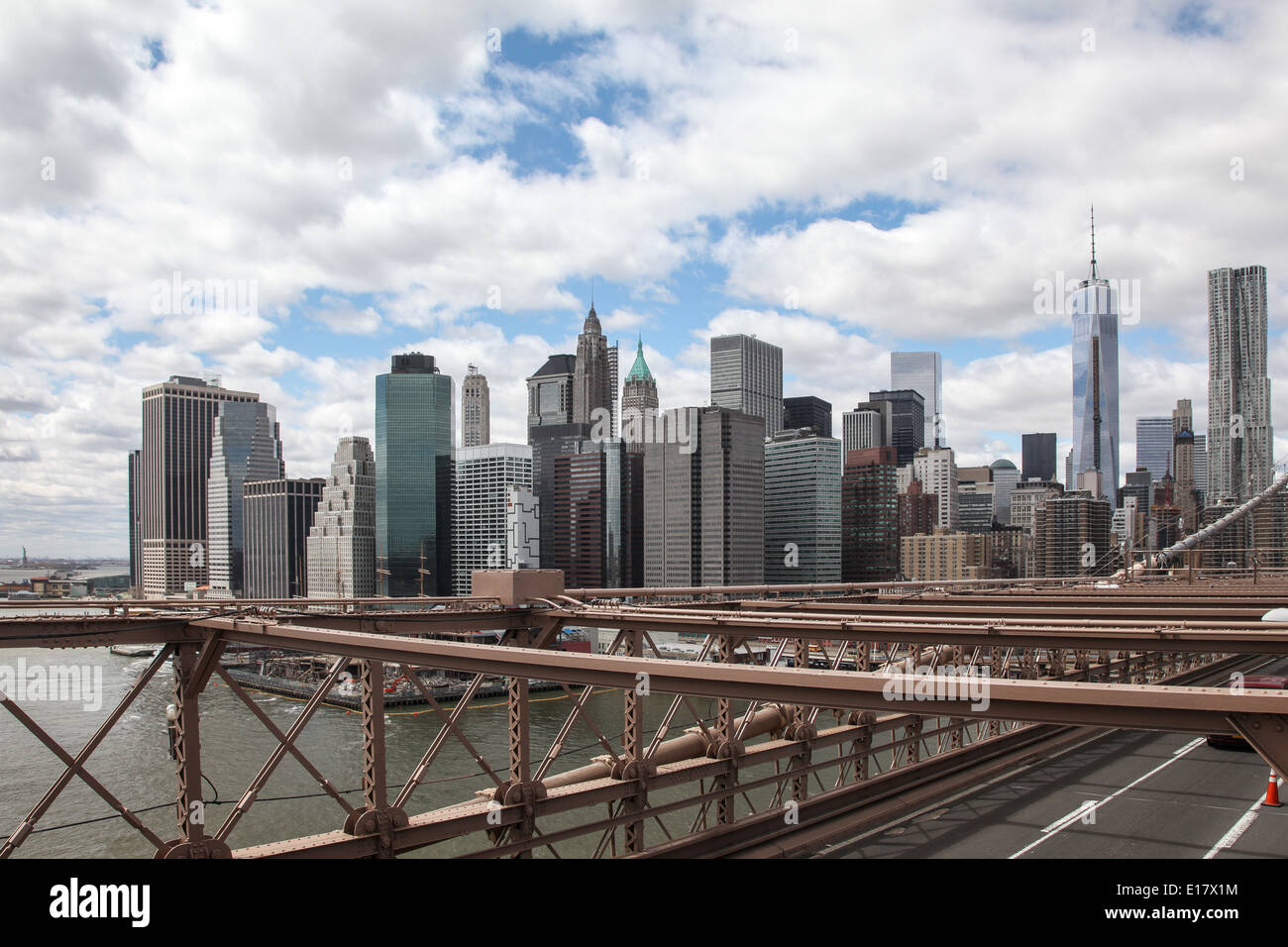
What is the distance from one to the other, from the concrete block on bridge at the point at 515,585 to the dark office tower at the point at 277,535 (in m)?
185

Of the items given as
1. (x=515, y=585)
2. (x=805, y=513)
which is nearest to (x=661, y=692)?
(x=515, y=585)

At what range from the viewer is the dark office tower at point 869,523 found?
158 meters

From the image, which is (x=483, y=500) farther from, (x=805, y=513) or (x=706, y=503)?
(x=805, y=513)

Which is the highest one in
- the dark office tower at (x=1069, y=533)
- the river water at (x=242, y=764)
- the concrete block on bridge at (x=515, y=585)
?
the concrete block on bridge at (x=515, y=585)

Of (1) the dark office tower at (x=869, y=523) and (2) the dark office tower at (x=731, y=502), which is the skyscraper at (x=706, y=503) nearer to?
(2) the dark office tower at (x=731, y=502)

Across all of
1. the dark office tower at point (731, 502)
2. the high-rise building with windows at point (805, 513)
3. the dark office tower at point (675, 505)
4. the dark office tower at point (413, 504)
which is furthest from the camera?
the dark office tower at point (413, 504)

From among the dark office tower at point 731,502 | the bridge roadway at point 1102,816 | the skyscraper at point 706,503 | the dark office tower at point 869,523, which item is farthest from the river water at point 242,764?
the dark office tower at point 869,523

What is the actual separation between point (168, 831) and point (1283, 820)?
32.8m

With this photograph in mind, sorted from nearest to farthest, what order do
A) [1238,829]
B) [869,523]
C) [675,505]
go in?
1. [1238,829]
2. [675,505]
3. [869,523]

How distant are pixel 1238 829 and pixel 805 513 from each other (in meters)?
142

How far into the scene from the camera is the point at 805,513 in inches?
6161
